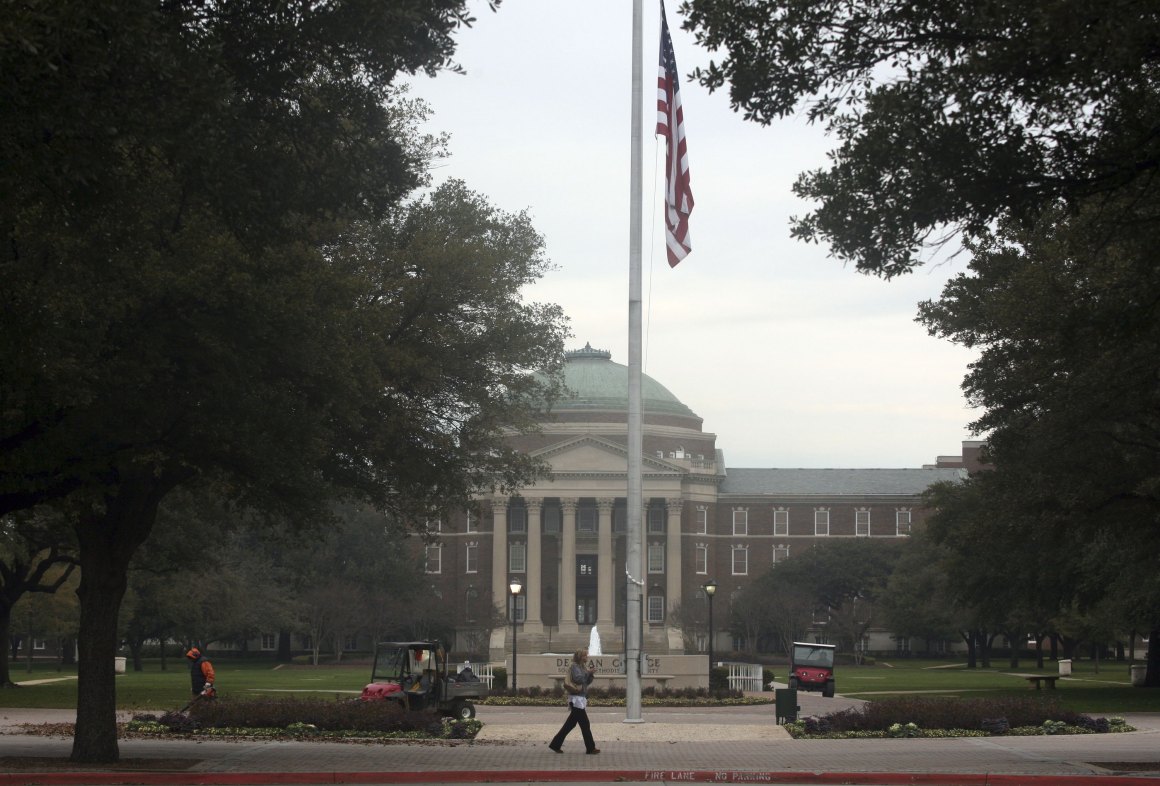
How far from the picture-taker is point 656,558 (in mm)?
117500

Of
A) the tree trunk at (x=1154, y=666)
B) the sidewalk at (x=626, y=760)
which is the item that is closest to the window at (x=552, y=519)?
the tree trunk at (x=1154, y=666)

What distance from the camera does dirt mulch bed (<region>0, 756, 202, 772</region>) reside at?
19.3 meters

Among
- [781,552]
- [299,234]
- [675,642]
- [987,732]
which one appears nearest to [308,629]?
[675,642]

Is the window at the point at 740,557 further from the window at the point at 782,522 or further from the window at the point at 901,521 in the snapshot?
the window at the point at 901,521

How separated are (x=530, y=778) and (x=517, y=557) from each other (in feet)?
329

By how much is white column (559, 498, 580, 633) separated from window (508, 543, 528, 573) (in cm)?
319

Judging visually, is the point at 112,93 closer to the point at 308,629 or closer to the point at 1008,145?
the point at 1008,145

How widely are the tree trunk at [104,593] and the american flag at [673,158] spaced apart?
9.77 m

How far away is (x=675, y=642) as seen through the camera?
343ft

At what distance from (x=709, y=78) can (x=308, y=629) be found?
78.5 meters

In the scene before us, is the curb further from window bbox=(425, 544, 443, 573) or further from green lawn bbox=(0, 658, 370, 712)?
window bbox=(425, 544, 443, 573)

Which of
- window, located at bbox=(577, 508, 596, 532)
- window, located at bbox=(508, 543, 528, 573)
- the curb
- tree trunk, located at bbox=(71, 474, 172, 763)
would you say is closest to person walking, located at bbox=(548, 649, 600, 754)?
the curb

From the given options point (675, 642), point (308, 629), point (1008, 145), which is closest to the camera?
point (1008, 145)

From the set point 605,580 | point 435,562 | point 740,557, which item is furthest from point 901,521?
point 435,562
